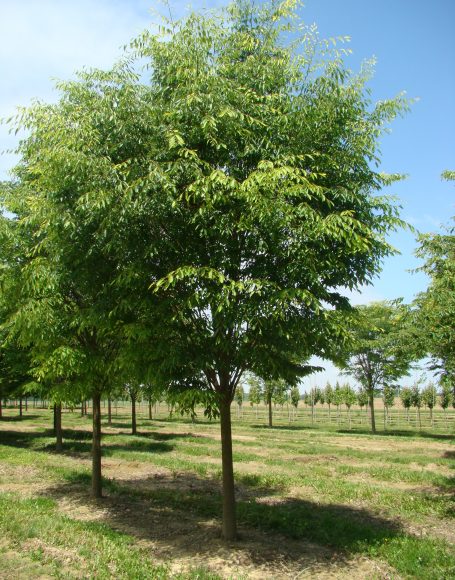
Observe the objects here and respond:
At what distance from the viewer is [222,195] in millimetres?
6988

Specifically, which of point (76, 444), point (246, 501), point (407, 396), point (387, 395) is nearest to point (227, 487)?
point (246, 501)

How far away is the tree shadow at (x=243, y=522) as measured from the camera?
8.36 metres

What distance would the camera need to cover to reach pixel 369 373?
3681 cm

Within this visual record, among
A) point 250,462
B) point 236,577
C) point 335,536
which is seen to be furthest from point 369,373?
point 236,577

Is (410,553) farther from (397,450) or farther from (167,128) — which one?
(397,450)

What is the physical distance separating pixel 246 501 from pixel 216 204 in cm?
788

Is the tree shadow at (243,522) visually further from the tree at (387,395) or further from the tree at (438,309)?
the tree at (387,395)

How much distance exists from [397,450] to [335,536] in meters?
15.3

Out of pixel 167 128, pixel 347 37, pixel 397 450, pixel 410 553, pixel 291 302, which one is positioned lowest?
pixel 397 450

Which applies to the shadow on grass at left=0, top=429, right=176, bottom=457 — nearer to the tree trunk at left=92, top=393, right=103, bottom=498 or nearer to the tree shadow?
the tree trunk at left=92, top=393, right=103, bottom=498

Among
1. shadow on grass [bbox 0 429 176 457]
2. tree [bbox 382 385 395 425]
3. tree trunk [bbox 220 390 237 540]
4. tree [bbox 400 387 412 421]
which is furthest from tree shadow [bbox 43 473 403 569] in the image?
tree [bbox 400 387 412 421]

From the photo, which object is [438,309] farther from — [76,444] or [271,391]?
[271,391]

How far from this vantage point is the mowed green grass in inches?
300

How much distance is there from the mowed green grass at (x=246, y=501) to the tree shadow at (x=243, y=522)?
35mm
